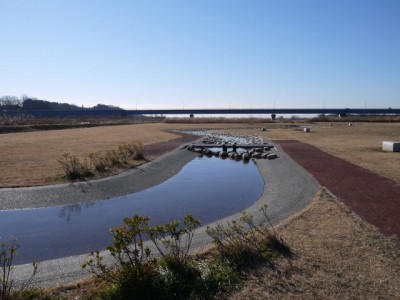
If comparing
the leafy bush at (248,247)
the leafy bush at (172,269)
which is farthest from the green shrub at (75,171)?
the leafy bush at (172,269)

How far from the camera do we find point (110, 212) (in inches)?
568

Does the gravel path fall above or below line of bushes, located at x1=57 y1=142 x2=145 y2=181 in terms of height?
below

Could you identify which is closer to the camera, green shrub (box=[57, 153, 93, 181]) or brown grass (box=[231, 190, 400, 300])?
brown grass (box=[231, 190, 400, 300])

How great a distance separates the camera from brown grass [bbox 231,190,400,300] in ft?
22.1

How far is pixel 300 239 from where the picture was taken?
9438 millimetres

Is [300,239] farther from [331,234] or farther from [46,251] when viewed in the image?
[46,251]

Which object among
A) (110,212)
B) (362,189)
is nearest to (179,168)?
(110,212)

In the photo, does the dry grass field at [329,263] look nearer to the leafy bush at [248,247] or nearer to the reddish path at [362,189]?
the leafy bush at [248,247]

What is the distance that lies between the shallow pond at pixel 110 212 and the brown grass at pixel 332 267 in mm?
4094

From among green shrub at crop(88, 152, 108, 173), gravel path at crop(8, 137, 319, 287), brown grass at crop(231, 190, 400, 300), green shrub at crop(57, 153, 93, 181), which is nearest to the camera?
brown grass at crop(231, 190, 400, 300)

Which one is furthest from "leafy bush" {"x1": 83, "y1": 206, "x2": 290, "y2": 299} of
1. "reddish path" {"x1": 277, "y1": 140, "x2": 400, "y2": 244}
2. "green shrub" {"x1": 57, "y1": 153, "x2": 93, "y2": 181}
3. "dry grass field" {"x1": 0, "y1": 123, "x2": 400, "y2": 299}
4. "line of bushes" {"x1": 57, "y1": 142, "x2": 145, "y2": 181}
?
"line of bushes" {"x1": 57, "y1": 142, "x2": 145, "y2": 181}

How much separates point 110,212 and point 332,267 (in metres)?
8.92

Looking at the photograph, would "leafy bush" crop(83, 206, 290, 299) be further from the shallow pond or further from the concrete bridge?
the concrete bridge

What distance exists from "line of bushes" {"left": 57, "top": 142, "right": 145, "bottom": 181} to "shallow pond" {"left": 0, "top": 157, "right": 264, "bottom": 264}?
3260mm
